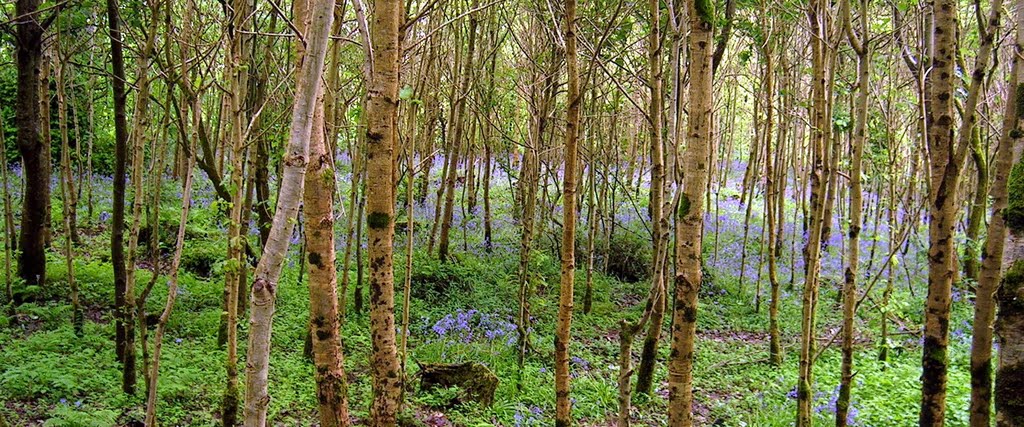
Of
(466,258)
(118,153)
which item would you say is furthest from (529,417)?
(466,258)

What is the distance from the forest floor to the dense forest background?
0.04 m

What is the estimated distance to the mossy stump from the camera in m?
6.09

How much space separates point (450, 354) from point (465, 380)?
1085mm

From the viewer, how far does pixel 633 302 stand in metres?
10.8

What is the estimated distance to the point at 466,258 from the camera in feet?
37.0

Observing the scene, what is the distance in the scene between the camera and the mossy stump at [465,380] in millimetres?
6094

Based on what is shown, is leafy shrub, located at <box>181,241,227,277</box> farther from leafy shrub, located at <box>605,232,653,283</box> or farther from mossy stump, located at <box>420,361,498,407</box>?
leafy shrub, located at <box>605,232,653,283</box>

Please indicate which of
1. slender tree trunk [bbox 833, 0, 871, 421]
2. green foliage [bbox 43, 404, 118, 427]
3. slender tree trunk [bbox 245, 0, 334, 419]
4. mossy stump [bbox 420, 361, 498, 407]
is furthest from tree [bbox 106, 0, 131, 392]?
slender tree trunk [bbox 833, 0, 871, 421]

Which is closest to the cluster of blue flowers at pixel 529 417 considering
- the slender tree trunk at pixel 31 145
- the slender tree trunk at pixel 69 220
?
the slender tree trunk at pixel 69 220

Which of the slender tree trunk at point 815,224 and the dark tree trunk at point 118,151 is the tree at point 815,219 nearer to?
the slender tree trunk at point 815,224

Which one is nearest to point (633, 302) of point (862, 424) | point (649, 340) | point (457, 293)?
→ point (457, 293)

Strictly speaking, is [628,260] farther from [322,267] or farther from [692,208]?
[322,267]

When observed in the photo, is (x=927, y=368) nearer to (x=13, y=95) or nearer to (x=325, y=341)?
(x=325, y=341)

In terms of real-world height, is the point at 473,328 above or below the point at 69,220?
below
